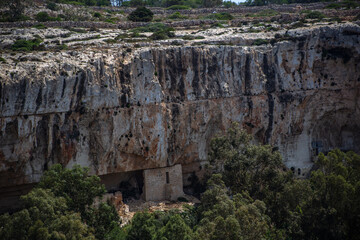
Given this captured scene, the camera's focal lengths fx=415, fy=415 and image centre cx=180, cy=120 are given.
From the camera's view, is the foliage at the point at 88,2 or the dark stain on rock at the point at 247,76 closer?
the dark stain on rock at the point at 247,76

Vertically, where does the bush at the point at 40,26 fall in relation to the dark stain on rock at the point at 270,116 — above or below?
above

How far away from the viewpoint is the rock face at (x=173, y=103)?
30500 mm

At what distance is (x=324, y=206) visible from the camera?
26.5m

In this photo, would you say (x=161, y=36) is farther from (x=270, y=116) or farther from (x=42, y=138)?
(x=42, y=138)

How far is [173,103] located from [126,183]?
8.20 meters

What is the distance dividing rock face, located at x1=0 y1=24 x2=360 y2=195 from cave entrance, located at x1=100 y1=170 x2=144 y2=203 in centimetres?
196

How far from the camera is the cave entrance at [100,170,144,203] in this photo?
117ft

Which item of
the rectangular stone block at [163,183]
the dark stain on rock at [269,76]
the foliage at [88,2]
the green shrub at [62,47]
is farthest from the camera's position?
the foliage at [88,2]

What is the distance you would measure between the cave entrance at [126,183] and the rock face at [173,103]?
77.2 inches

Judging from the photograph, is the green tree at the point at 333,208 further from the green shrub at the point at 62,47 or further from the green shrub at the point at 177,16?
the green shrub at the point at 177,16

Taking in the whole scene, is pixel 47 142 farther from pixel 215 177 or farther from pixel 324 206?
pixel 324 206

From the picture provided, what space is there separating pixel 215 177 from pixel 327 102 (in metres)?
17.6

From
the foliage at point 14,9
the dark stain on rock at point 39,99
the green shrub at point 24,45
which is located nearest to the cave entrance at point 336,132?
the dark stain on rock at point 39,99

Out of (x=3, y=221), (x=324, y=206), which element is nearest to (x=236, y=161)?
(x=324, y=206)
